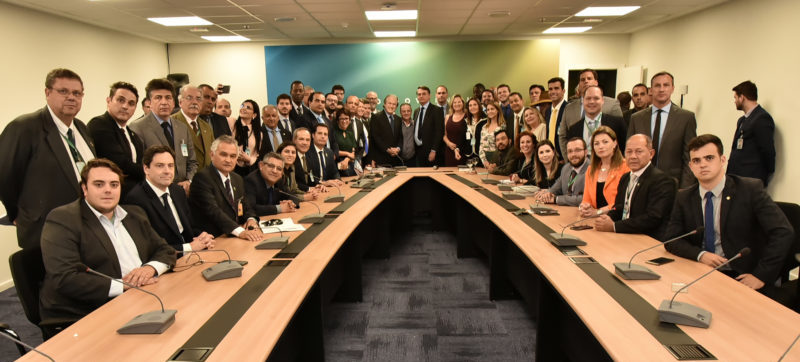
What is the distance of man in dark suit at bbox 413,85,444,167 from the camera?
604 cm

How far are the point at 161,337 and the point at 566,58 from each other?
8964 mm

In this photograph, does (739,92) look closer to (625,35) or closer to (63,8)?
(625,35)

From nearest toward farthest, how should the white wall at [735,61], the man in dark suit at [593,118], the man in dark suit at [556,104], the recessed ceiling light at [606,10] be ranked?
the man in dark suit at [593,118], the white wall at [735,61], the man in dark suit at [556,104], the recessed ceiling light at [606,10]

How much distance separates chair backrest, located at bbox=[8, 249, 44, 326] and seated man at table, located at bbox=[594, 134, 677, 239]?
2945 mm

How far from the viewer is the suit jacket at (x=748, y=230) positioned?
82.7 inches

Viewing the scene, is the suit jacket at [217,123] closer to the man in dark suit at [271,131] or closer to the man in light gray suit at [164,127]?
the man in dark suit at [271,131]

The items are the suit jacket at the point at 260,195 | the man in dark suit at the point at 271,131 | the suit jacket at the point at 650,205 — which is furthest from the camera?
the man in dark suit at the point at 271,131

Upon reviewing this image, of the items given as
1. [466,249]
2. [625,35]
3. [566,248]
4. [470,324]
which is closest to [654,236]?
[566,248]

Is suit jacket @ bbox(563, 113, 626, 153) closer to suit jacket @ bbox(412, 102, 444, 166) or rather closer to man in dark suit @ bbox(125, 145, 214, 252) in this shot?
suit jacket @ bbox(412, 102, 444, 166)

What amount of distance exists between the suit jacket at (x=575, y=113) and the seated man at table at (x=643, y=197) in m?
1.46

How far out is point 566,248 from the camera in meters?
2.43

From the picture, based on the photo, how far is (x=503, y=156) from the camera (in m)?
5.31

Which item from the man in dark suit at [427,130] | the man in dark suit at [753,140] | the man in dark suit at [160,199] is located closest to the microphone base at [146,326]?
the man in dark suit at [160,199]

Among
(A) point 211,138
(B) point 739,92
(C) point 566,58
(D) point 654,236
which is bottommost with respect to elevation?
(D) point 654,236
